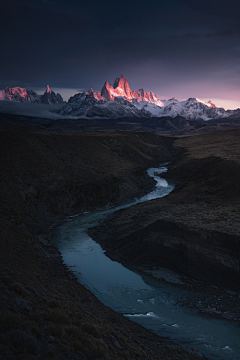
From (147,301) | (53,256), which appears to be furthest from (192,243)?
(53,256)

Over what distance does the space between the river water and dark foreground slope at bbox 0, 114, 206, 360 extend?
67.1 inches

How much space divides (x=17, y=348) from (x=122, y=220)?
35.0 metres

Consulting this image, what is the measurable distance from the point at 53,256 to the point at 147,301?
15.4 metres

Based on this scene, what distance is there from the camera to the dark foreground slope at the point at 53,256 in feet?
42.7

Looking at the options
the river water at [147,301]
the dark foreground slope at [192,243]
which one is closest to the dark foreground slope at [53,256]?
the river water at [147,301]

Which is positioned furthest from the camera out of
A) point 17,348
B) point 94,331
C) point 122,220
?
point 122,220

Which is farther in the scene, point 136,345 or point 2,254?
point 2,254

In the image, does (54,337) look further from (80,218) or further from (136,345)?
(80,218)

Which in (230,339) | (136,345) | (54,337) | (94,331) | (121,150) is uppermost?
(121,150)

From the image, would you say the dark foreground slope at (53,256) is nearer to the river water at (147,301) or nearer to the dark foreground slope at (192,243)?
the river water at (147,301)

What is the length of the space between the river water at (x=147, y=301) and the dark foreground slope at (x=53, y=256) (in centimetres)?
170

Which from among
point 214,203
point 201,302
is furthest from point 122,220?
point 201,302

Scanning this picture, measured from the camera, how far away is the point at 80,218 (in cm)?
5131

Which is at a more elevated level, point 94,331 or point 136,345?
point 94,331
